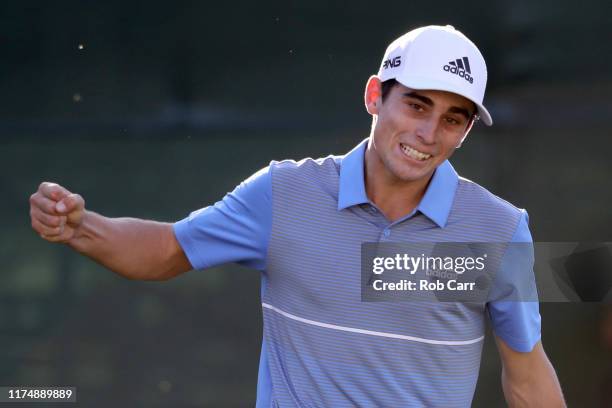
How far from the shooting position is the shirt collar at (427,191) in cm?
241

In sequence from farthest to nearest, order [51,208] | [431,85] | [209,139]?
[209,139] → [431,85] → [51,208]

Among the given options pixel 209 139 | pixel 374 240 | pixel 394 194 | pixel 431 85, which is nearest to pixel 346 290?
pixel 374 240

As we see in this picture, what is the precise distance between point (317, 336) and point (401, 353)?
0.19 m

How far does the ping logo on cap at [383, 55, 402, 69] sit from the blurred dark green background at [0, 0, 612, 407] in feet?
3.62

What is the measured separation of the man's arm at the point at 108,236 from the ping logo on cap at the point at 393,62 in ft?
2.05

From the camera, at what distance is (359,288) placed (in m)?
2.42

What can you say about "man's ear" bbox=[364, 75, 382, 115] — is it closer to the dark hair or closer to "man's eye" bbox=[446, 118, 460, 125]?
the dark hair

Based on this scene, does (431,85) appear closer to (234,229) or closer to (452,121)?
(452,121)

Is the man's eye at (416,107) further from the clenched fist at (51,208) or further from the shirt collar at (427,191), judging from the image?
the clenched fist at (51,208)

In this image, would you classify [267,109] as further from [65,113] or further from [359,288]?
[359,288]

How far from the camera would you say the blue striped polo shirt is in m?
2.39

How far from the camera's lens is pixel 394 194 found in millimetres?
2465

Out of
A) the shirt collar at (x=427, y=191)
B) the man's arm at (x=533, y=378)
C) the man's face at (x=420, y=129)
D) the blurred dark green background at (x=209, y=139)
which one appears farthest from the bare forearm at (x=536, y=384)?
the blurred dark green background at (x=209, y=139)

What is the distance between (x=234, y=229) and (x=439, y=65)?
59 centimetres
